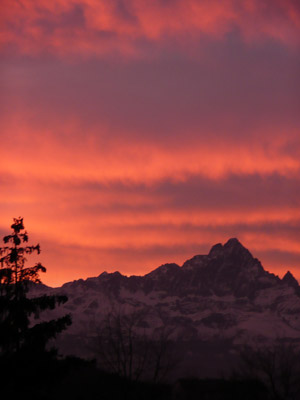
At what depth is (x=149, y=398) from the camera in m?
92.4

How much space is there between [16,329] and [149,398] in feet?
200

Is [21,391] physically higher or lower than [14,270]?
lower

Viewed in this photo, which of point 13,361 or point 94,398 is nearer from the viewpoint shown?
point 13,361

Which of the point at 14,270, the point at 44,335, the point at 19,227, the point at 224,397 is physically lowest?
the point at 224,397

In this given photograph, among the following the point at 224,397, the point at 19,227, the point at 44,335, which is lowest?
the point at 224,397

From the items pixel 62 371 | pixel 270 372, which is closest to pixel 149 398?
pixel 270 372

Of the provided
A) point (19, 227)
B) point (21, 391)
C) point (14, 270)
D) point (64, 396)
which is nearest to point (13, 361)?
point (21, 391)

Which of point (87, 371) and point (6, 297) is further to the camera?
point (87, 371)

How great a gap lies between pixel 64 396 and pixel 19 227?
57.5 m

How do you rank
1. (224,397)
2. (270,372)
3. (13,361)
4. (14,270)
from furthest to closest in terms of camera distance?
(270,372)
(224,397)
(14,270)
(13,361)

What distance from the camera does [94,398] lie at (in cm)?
9012

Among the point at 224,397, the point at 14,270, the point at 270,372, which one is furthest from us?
the point at 270,372

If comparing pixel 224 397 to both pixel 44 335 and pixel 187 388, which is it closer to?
pixel 187 388

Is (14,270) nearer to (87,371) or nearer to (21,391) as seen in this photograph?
(21,391)
